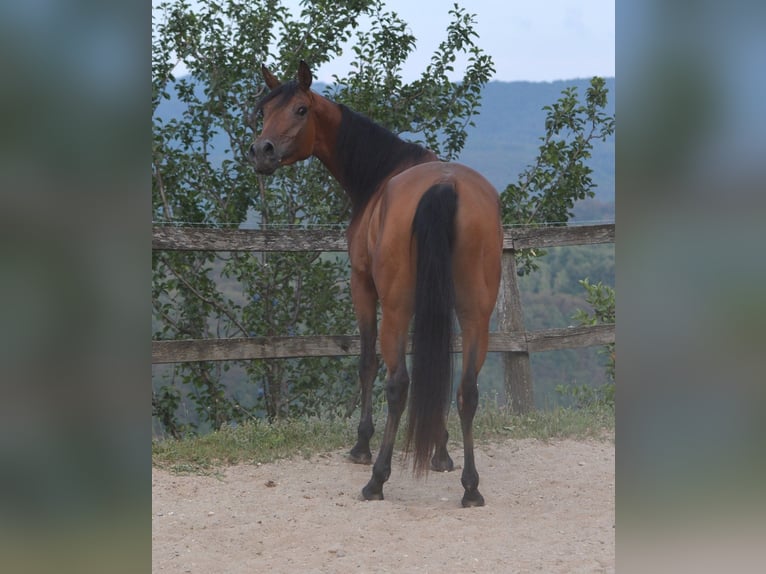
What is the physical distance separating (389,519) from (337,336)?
2.15m

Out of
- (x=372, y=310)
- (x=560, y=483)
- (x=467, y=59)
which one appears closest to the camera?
(x=560, y=483)

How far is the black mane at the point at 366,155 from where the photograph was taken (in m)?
5.14

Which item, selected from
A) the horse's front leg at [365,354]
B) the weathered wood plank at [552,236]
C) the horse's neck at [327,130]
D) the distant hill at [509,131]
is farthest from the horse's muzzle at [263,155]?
the distant hill at [509,131]

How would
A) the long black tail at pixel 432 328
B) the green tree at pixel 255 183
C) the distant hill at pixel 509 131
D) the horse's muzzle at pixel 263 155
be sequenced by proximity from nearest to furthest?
the long black tail at pixel 432 328
the horse's muzzle at pixel 263 155
the green tree at pixel 255 183
the distant hill at pixel 509 131

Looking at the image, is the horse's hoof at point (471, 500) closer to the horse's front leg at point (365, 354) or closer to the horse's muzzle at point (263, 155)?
the horse's front leg at point (365, 354)

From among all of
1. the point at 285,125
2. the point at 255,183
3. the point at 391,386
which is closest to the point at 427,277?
the point at 391,386

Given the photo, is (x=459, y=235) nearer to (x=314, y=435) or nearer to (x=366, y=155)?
(x=366, y=155)

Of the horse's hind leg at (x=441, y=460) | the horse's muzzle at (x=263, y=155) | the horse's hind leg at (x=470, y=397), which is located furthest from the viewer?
the horse's hind leg at (x=441, y=460)

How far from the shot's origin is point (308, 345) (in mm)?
5980
